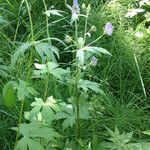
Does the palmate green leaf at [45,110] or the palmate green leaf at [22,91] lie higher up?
the palmate green leaf at [22,91]

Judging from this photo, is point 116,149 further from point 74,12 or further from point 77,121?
point 74,12

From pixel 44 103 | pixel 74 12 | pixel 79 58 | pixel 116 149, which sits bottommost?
pixel 116 149

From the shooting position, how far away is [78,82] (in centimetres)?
137

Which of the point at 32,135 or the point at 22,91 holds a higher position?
the point at 22,91

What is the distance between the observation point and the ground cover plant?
126 cm

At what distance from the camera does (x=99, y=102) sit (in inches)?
67.6

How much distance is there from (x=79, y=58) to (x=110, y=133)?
0.34m

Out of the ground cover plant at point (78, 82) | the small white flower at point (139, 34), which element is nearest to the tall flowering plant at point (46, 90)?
the ground cover plant at point (78, 82)

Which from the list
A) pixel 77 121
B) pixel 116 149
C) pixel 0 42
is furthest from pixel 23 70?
pixel 116 149

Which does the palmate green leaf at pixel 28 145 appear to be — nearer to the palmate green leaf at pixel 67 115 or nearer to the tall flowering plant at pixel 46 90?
the tall flowering plant at pixel 46 90

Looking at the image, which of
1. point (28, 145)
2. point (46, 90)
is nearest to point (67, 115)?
point (46, 90)

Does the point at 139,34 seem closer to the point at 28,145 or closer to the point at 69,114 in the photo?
the point at 69,114

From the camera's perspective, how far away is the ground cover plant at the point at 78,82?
4.14 ft

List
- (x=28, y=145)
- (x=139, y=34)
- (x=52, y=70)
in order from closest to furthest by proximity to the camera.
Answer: (x=28, y=145), (x=52, y=70), (x=139, y=34)
